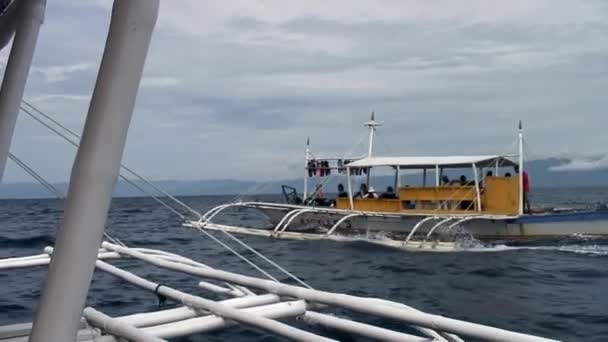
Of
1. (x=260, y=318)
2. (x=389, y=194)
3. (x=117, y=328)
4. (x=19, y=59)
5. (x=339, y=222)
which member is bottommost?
(x=117, y=328)

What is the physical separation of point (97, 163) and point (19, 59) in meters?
1.41

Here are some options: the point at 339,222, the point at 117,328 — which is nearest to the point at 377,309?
the point at 117,328

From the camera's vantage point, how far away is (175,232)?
35.3 meters

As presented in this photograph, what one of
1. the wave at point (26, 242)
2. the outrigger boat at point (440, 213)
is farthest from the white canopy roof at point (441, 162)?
the wave at point (26, 242)

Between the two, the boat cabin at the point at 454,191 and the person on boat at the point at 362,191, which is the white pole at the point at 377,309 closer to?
the boat cabin at the point at 454,191

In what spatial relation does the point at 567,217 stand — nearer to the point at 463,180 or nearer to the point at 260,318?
the point at 463,180

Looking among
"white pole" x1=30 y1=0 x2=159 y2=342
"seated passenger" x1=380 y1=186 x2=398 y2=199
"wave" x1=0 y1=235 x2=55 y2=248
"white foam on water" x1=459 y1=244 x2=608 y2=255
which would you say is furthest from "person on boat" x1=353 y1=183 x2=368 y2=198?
"white pole" x1=30 y1=0 x2=159 y2=342

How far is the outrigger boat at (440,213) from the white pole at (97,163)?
24420 mm

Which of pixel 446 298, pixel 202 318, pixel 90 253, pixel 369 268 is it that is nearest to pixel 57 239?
pixel 90 253

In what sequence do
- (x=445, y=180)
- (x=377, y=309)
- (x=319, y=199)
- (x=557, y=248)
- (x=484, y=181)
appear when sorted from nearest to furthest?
(x=377, y=309) < (x=557, y=248) < (x=484, y=181) < (x=445, y=180) < (x=319, y=199)

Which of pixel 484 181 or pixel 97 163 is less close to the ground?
pixel 484 181

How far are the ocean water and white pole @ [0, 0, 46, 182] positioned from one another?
4.68 meters

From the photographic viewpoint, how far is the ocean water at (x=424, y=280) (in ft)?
39.0

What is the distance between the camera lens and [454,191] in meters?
29.9
